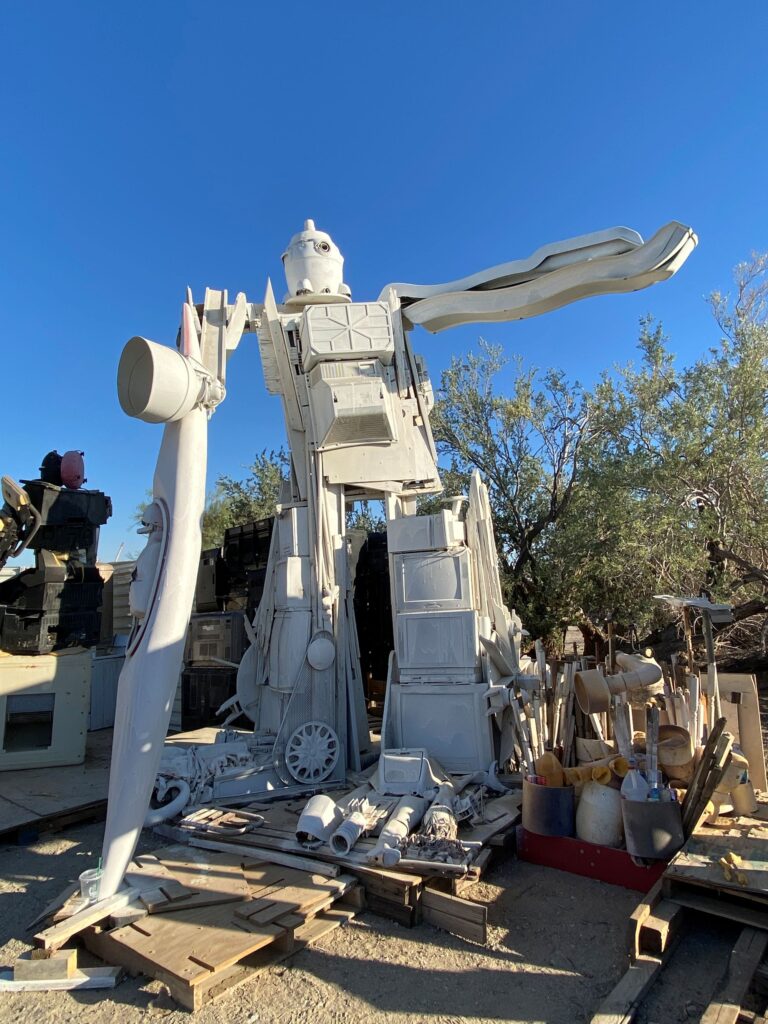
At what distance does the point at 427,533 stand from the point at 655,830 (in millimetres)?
3723

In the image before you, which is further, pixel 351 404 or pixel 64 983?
pixel 351 404

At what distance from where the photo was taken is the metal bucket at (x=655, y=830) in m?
4.54

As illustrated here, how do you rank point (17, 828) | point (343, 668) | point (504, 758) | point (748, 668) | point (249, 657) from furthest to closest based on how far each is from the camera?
1. point (748, 668)
2. point (249, 657)
3. point (343, 668)
4. point (504, 758)
5. point (17, 828)

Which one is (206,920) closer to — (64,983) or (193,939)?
(193,939)

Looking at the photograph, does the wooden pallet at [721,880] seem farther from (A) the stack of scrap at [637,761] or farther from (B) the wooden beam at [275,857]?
(B) the wooden beam at [275,857]

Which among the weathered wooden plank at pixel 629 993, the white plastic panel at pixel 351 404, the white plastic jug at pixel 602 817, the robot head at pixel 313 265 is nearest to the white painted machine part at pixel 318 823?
the white plastic jug at pixel 602 817

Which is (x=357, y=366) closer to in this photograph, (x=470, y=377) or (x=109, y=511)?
(x=109, y=511)

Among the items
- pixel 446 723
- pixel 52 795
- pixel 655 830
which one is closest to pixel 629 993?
pixel 655 830

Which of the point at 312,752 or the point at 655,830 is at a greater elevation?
the point at 312,752

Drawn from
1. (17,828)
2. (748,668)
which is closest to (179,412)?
(17,828)

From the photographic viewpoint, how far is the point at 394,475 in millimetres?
8336

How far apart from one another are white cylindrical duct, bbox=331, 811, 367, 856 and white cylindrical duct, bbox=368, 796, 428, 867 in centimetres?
18

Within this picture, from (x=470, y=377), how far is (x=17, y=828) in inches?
536

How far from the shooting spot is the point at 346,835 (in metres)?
4.90
